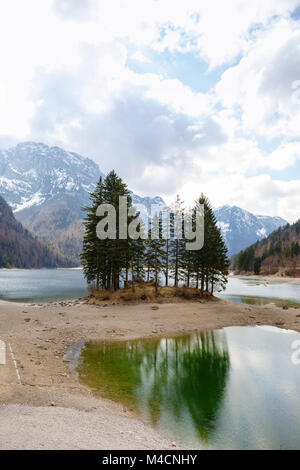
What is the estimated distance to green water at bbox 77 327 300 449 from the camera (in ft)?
29.9

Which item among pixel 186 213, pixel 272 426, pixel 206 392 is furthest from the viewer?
pixel 186 213

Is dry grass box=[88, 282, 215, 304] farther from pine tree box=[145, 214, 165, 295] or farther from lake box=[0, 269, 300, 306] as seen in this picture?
lake box=[0, 269, 300, 306]

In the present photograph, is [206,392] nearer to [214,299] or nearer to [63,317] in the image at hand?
[63,317]

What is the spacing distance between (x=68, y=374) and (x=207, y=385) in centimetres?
723

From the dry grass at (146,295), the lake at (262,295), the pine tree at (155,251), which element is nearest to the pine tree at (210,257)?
the dry grass at (146,295)

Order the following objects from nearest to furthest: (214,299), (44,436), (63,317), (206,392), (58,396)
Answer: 1. (44,436)
2. (58,396)
3. (206,392)
4. (63,317)
5. (214,299)

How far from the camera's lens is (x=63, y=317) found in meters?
27.7

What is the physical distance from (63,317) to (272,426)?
74.5ft

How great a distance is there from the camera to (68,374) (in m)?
13.8

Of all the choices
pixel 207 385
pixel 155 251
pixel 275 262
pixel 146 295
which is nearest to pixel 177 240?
pixel 155 251
